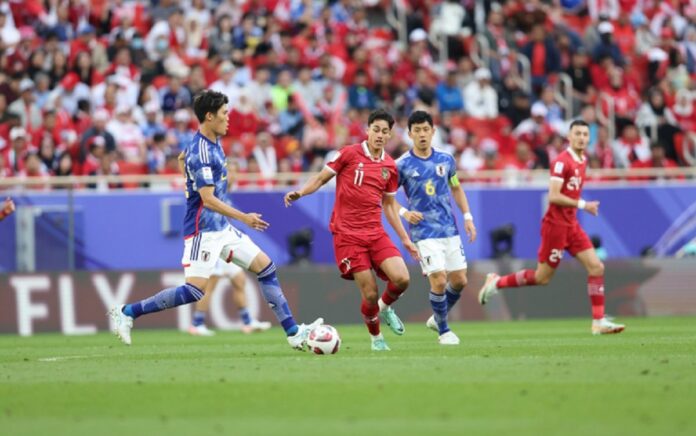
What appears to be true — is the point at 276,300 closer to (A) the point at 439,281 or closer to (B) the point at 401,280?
(B) the point at 401,280

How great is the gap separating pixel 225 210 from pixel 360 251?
161cm

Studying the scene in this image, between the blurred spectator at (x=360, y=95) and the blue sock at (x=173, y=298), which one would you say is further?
the blurred spectator at (x=360, y=95)

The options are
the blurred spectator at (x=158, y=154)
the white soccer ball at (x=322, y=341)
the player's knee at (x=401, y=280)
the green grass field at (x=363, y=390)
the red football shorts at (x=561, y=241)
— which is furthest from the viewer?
the blurred spectator at (x=158, y=154)

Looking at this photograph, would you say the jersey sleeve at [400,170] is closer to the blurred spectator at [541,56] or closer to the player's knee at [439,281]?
the player's knee at [439,281]

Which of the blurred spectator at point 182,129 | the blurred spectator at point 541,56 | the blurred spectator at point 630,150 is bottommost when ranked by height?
the blurred spectator at point 630,150

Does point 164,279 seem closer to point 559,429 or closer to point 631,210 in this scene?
point 631,210

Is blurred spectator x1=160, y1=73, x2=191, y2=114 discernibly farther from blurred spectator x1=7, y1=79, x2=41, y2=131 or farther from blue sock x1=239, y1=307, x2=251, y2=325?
blue sock x1=239, y1=307, x2=251, y2=325

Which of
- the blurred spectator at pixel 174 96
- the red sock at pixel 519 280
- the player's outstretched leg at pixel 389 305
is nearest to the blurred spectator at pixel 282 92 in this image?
the blurred spectator at pixel 174 96

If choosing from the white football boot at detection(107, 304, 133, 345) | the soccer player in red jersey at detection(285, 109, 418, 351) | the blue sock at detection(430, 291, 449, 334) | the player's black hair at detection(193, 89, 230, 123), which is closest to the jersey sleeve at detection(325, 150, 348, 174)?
the soccer player in red jersey at detection(285, 109, 418, 351)

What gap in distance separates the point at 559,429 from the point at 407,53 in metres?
21.9

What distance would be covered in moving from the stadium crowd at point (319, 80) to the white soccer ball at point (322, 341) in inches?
373

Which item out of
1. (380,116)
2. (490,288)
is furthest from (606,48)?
(380,116)

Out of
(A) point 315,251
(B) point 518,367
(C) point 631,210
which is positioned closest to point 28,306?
(A) point 315,251

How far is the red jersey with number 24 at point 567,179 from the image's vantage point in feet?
58.1
